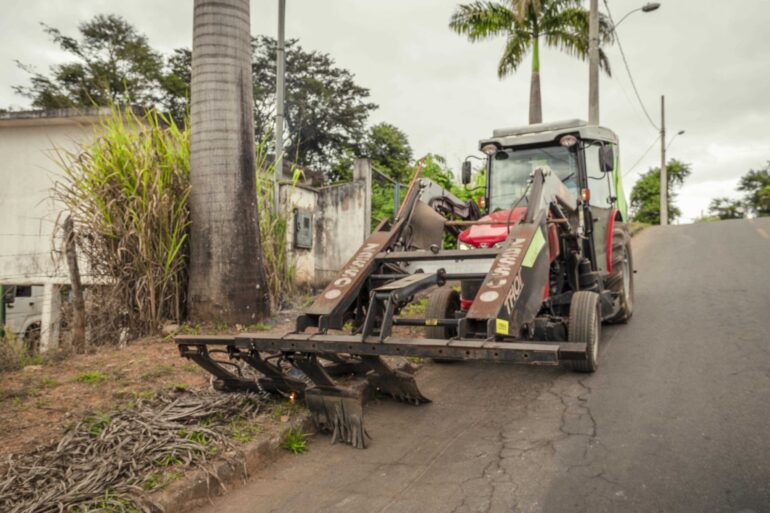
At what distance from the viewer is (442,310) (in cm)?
635

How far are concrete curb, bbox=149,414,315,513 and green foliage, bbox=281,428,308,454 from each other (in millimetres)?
49

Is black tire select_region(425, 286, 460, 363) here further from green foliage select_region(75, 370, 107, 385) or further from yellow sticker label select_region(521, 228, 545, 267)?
green foliage select_region(75, 370, 107, 385)

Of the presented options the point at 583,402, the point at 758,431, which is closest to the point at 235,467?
the point at 583,402

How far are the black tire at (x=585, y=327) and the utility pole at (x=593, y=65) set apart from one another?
12777 mm

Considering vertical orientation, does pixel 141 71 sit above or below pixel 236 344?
above

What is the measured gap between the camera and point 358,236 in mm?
11438

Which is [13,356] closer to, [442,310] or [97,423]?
[97,423]

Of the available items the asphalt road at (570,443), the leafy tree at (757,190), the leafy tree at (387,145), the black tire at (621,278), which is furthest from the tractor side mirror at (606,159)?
the leafy tree at (757,190)

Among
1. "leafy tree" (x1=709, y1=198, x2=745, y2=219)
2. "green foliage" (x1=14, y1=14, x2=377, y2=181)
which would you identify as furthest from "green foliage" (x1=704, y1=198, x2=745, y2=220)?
"green foliage" (x1=14, y1=14, x2=377, y2=181)

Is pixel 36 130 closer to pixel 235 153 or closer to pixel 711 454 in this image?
pixel 235 153

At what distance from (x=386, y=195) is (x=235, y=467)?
9.69 m

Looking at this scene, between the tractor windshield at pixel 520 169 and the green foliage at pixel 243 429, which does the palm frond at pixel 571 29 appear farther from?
the green foliage at pixel 243 429

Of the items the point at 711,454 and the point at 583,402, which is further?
the point at 583,402

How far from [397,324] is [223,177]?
296cm
